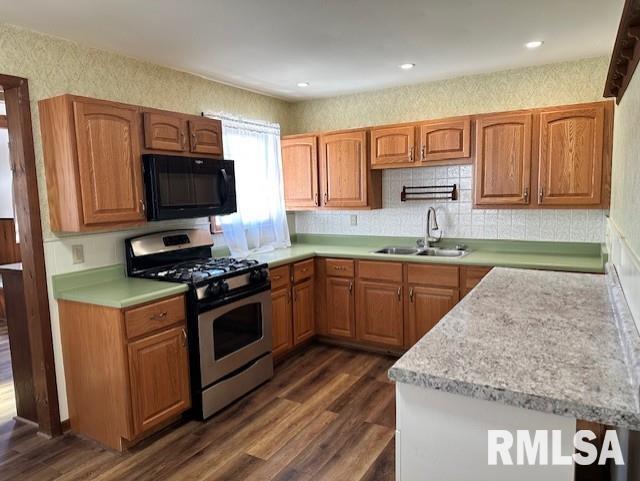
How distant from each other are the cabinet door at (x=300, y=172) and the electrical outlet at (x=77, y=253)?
2.02m

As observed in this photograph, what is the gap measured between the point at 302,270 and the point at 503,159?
1.84 meters

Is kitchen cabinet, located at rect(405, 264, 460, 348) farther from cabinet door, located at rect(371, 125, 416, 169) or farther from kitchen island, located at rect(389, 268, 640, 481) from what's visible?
kitchen island, located at rect(389, 268, 640, 481)

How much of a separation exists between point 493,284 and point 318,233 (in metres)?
2.60

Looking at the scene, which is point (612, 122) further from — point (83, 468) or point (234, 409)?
point (83, 468)

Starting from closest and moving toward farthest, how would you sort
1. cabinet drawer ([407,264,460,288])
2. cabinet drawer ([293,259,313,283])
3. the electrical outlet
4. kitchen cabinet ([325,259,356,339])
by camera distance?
the electrical outlet → cabinet drawer ([407,264,460,288]) → cabinet drawer ([293,259,313,283]) → kitchen cabinet ([325,259,356,339])

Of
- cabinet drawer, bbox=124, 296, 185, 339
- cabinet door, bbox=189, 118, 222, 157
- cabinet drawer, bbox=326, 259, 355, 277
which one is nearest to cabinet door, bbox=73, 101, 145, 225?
cabinet door, bbox=189, 118, 222, 157

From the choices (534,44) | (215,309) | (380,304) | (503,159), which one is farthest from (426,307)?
(534,44)

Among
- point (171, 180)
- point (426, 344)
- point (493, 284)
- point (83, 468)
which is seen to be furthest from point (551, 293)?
point (83, 468)

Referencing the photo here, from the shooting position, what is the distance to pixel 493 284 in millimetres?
2223

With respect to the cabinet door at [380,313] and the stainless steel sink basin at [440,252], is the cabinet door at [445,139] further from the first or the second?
the cabinet door at [380,313]

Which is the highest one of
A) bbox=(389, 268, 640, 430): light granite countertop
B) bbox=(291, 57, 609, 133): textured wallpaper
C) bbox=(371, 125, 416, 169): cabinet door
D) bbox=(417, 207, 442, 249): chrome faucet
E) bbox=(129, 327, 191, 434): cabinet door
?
bbox=(291, 57, 609, 133): textured wallpaper

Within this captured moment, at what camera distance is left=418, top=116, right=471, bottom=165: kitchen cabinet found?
11.3 ft

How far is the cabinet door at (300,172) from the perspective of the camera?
13.6ft

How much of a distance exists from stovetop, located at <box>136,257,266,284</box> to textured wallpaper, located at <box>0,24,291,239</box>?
0.68 metres
